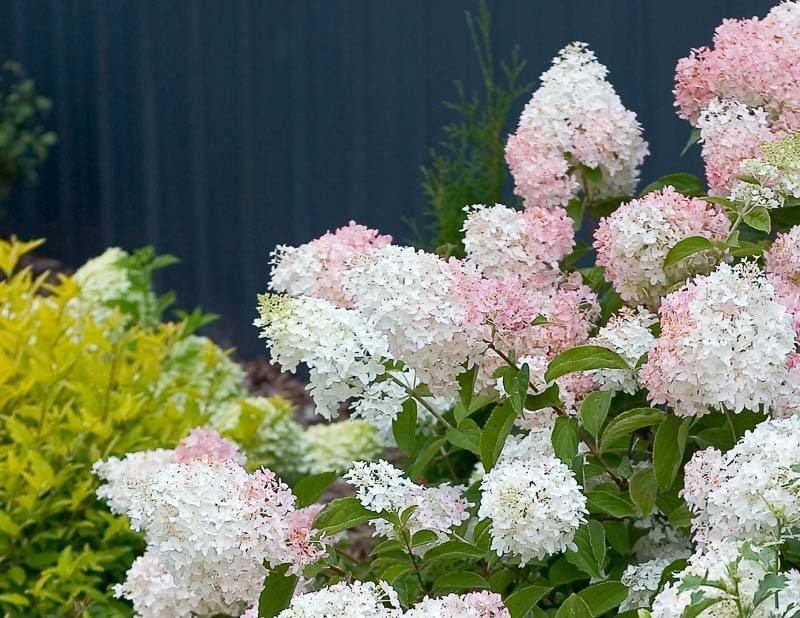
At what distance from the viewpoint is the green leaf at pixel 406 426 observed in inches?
67.6

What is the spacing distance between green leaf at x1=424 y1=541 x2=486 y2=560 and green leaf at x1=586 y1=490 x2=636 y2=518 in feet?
0.48

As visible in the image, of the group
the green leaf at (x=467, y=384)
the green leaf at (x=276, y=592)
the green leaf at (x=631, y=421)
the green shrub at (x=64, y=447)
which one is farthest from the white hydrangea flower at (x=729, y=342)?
the green shrub at (x=64, y=447)

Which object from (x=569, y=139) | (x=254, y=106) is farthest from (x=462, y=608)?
(x=254, y=106)

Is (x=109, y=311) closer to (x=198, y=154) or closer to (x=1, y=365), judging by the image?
(x=1, y=365)

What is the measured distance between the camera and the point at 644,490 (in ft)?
4.96

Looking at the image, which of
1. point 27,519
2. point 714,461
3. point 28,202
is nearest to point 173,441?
point 27,519

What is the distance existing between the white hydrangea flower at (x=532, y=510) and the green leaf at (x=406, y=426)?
0.37 m

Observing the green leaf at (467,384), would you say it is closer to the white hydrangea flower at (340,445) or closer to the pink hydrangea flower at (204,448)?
the pink hydrangea flower at (204,448)

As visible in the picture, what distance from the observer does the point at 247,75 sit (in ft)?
18.1

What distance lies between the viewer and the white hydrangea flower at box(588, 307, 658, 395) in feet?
5.17

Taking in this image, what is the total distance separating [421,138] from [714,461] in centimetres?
365

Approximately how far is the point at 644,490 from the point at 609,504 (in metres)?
0.05

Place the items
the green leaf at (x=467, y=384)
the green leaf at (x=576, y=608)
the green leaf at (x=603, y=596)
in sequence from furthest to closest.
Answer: the green leaf at (x=467, y=384) → the green leaf at (x=603, y=596) → the green leaf at (x=576, y=608)

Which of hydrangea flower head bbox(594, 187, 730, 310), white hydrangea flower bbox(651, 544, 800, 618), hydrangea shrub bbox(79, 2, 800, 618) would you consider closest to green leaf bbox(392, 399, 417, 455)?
hydrangea shrub bbox(79, 2, 800, 618)
